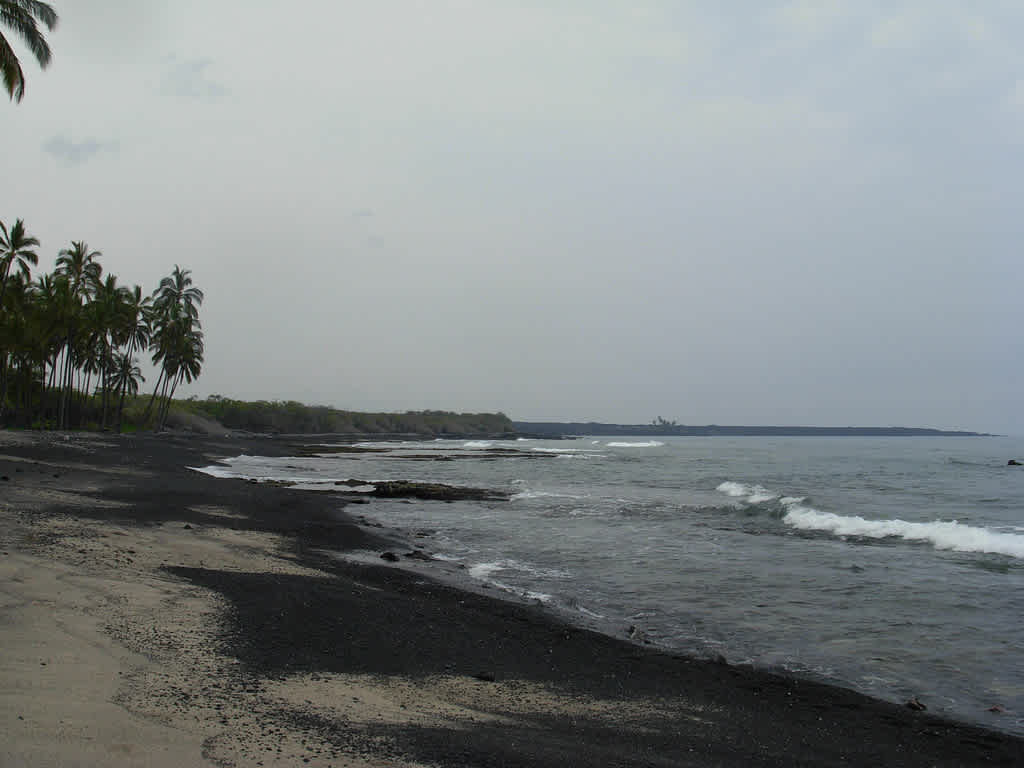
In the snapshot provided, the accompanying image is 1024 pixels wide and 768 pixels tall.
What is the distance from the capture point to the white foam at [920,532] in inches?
738

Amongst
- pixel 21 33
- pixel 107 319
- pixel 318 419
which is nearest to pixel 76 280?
pixel 107 319

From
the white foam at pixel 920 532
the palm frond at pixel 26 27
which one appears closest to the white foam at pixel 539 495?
the white foam at pixel 920 532

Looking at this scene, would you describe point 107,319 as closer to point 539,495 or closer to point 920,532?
point 539,495

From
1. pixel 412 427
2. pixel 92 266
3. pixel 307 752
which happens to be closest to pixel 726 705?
pixel 307 752

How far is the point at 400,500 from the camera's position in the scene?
26922 millimetres

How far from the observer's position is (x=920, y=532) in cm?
2092

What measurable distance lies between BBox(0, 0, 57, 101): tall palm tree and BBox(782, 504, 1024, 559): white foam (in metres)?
25.6

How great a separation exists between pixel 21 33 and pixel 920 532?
29579 millimetres

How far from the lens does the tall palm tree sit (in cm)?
1895

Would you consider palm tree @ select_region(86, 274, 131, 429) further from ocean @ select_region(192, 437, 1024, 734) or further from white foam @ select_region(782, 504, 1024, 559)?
white foam @ select_region(782, 504, 1024, 559)

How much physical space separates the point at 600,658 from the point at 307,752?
15.0 ft

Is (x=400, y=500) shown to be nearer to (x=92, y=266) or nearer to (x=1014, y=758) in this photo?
(x=1014, y=758)

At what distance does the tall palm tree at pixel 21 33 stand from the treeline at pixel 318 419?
3557 inches

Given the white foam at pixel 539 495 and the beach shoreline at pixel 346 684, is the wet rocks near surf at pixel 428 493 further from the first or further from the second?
the beach shoreline at pixel 346 684
